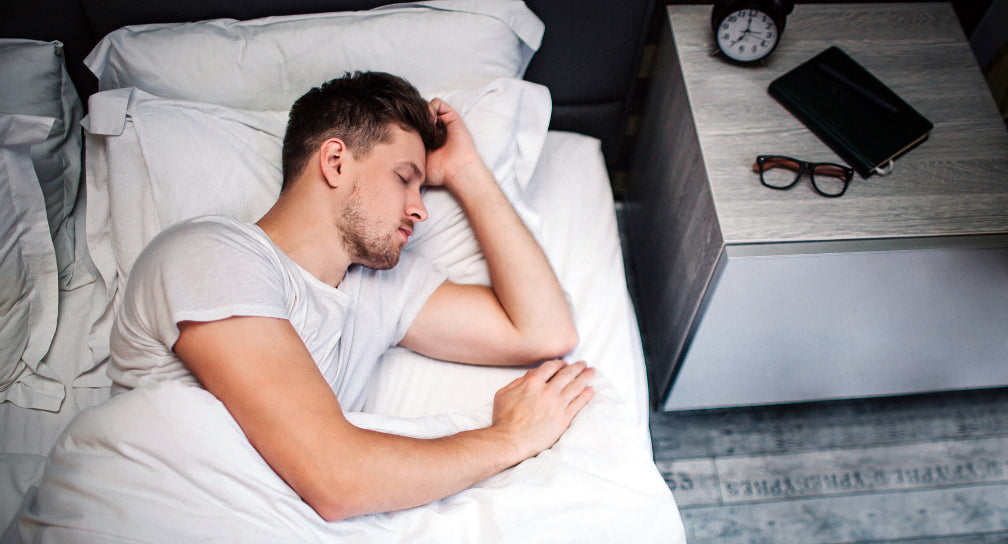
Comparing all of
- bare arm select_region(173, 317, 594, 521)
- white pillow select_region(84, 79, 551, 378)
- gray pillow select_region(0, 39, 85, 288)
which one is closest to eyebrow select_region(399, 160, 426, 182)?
white pillow select_region(84, 79, 551, 378)

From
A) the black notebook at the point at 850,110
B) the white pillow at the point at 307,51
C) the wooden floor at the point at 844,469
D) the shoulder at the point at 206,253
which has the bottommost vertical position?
the wooden floor at the point at 844,469

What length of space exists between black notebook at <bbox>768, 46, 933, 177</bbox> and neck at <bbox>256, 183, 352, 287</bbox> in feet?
2.83

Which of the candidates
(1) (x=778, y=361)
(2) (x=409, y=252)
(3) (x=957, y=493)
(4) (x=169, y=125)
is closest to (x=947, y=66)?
(1) (x=778, y=361)

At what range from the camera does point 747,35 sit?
122 centimetres

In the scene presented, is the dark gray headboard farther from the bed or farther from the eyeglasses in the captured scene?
the eyeglasses

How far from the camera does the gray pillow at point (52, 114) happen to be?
43.9 inches

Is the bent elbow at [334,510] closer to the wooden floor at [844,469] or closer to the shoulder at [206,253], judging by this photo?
the shoulder at [206,253]

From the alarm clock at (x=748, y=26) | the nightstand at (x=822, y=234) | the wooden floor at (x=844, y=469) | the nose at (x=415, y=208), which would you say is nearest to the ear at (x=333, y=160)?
the nose at (x=415, y=208)

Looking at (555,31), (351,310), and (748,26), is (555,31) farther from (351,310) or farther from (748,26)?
(351,310)

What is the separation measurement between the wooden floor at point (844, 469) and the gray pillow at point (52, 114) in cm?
130

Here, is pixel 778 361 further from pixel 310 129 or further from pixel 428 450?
pixel 310 129

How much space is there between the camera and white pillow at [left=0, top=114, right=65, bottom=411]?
3.40 ft

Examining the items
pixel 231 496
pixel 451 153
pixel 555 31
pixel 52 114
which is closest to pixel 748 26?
pixel 555 31

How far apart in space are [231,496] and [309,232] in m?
0.42
